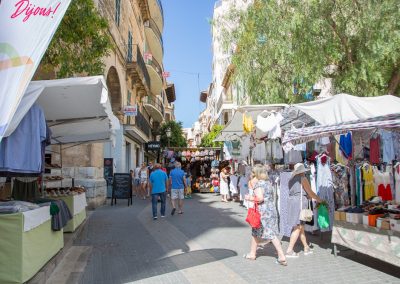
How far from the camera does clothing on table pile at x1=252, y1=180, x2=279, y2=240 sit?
21.4ft

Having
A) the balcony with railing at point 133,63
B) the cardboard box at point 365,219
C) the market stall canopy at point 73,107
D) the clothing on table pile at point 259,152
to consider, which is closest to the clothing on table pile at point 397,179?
the cardboard box at point 365,219

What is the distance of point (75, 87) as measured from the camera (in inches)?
250

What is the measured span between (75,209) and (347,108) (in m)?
6.28

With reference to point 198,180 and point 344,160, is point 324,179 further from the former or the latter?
point 198,180

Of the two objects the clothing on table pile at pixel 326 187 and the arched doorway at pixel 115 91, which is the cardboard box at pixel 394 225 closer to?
the clothing on table pile at pixel 326 187

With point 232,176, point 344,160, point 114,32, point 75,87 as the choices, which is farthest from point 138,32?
point 75,87

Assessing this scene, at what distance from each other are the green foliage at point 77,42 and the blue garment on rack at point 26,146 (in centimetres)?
290

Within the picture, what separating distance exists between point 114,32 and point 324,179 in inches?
528

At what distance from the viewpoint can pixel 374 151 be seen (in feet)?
32.6

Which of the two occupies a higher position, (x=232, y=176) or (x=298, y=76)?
(x=298, y=76)

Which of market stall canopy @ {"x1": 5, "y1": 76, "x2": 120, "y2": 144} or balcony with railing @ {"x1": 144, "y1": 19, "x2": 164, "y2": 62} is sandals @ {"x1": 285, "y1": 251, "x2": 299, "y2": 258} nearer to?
market stall canopy @ {"x1": 5, "y1": 76, "x2": 120, "y2": 144}

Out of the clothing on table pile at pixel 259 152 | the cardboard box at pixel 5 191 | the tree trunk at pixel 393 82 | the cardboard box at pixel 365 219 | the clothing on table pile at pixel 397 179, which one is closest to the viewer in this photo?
the cardboard box at pixel 365 219

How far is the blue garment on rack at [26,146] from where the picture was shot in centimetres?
505

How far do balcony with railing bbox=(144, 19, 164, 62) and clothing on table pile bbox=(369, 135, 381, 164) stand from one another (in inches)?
1026
